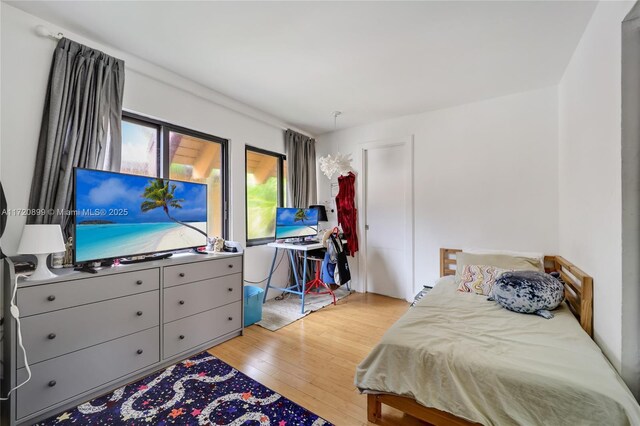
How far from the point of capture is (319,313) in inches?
129

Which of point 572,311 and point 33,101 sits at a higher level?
point 33,101

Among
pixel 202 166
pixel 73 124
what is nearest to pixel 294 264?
pixel 202 166

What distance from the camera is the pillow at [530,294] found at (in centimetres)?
192

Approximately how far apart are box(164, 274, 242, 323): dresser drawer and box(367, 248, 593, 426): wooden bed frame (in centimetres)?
158

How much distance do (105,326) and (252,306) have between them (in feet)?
4.44

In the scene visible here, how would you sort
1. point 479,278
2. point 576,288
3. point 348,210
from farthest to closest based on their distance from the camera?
point 348,210
point 479,278
point 576,288

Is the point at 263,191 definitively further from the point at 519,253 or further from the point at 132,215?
the point at 519,253

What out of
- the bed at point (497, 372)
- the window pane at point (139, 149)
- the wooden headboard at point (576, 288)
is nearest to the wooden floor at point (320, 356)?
the bed at point (497, 372)

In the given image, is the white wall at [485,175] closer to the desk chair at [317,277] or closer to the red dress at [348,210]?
the red dress at [348,210]

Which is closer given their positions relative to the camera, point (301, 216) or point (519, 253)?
point (519, 253)

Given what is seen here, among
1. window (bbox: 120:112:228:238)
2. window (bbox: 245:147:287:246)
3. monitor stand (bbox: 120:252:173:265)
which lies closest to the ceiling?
window (bbox: 120:112:228:238)

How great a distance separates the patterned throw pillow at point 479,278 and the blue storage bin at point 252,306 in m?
2.11

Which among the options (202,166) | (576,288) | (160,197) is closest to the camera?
(576,288)

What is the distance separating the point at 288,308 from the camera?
340 centimetres
